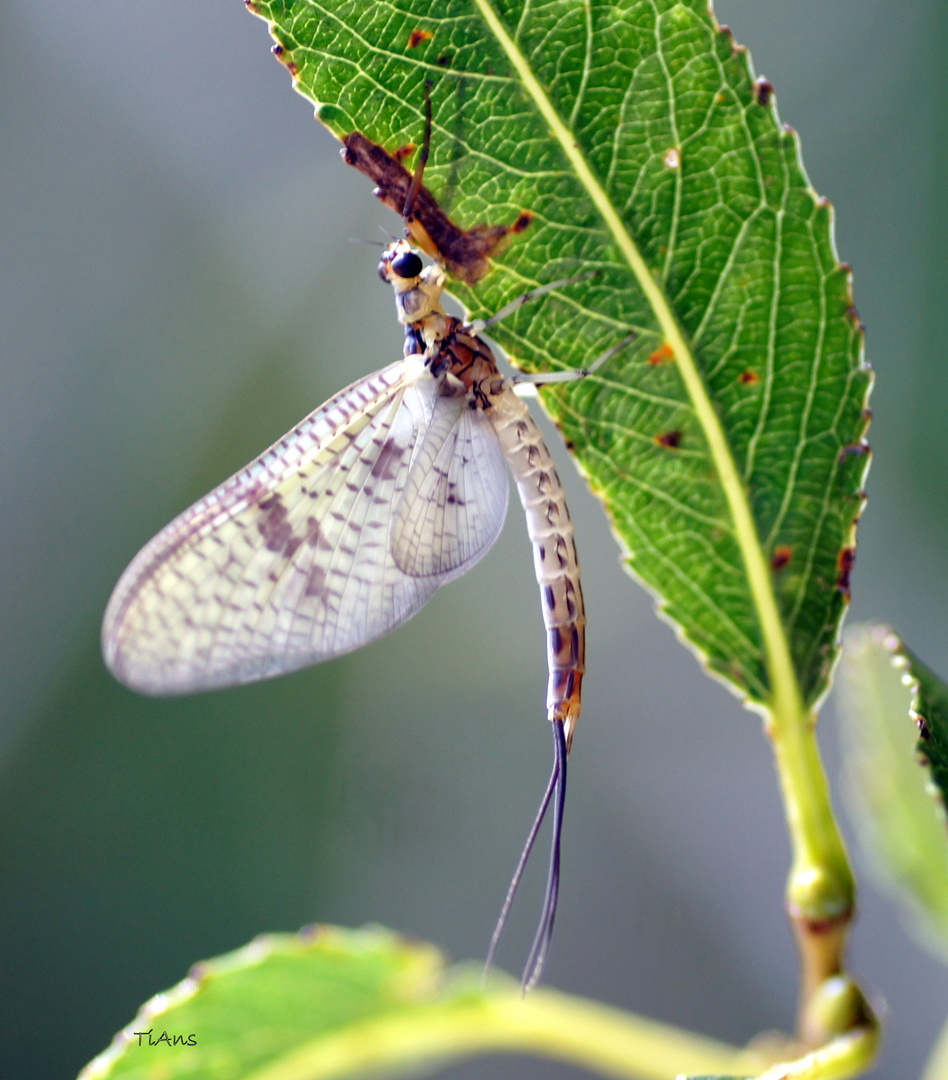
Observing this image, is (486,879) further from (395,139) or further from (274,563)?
(395,139)

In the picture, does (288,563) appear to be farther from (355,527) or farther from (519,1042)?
(519,1042)

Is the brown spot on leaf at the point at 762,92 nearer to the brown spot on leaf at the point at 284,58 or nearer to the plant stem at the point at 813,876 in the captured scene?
the brown spot on leaf at the point at 284,58

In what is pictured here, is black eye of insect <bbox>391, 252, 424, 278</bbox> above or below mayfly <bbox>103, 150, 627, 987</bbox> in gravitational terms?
above

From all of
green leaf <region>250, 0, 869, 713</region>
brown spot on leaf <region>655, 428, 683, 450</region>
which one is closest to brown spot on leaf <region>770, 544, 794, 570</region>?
green leaf <region>250, 0, 869, 713</region>

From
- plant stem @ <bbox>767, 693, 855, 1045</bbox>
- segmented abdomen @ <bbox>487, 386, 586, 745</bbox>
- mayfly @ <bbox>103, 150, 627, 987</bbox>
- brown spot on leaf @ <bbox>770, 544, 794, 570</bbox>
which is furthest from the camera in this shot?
mayfly @ <bbox>103, 150, 627, 987</bbox>

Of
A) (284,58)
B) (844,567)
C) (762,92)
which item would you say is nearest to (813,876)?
(844,567)

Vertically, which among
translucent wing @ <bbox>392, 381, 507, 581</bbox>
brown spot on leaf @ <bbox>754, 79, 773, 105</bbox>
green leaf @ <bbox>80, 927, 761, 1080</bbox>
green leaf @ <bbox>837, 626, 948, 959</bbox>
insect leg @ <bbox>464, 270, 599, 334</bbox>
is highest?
brown spot on leaf @ <bbox>754, 79, 773, 105</bbox>

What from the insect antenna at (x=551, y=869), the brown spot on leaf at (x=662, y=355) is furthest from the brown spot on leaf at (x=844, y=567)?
the insect antenna at (x=551, y=869)

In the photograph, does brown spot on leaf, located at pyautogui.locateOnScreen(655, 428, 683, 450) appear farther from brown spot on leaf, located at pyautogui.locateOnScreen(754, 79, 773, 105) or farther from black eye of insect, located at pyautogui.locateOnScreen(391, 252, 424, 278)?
black eye of insect, located at pyautogui.locateOnScreen(391, 252, 424, 278)

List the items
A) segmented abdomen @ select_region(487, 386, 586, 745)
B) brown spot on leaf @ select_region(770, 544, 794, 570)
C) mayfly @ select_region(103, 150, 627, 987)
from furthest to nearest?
mayfly @ select_region(103, 150, 627, 987)
segmented abdomen @ select_region(487, 386, 586, 745)
brown spot on leaf @ select_region(770, 544, 794, 570)
